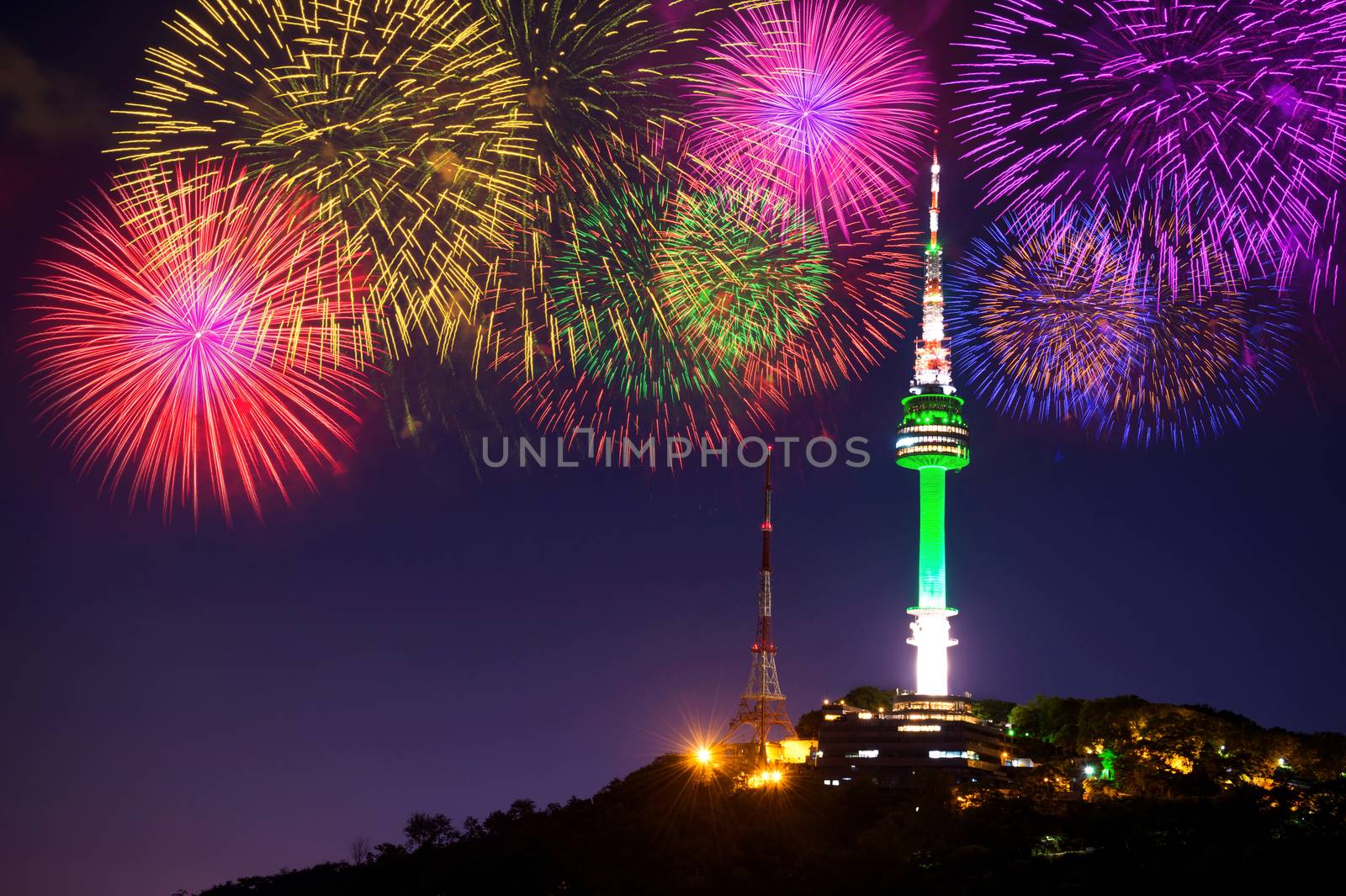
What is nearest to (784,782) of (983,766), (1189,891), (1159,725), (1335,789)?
(983,766)

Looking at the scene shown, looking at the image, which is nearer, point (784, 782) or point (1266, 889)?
point (1266, 889)

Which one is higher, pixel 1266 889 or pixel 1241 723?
pixel 1241 723

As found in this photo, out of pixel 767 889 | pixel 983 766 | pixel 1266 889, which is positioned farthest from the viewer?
pixel 983 766

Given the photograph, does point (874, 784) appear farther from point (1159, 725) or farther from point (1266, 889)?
point (1266, 889)

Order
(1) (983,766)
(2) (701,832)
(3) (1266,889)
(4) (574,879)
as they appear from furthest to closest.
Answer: (1) (983,766) < (2) (701,832) < (4) (574,879) < (3) (1266,889)

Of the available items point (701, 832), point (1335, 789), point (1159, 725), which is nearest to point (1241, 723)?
point (1159, 725)

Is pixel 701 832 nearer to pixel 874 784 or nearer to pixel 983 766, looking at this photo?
pixel 874 784
